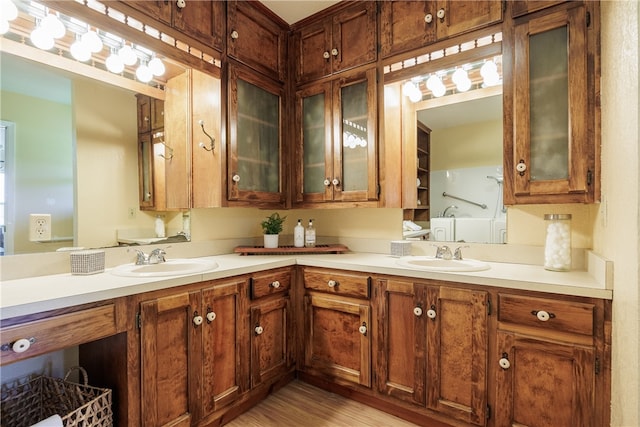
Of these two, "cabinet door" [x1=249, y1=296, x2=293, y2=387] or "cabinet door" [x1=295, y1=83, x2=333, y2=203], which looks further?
"cabinet door" [x1=295, y1=83, x2=333, y2=203]

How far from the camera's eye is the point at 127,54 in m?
1.80

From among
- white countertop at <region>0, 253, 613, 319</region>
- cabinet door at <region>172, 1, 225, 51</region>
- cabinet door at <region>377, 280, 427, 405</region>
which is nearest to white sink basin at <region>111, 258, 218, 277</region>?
white countertop at <region>0, 253, 613, 319</region>

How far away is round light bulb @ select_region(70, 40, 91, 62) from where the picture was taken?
166 centimetres

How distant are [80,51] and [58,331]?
1444 millimetres

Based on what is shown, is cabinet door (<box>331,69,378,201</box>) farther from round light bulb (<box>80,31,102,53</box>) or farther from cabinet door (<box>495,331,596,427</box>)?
round light bulb (<box>80,31,102,53</box>)

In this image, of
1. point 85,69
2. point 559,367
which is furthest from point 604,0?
point 85,69

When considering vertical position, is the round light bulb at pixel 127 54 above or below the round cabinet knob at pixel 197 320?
above

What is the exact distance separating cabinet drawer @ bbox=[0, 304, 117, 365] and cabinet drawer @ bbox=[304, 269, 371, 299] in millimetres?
1140

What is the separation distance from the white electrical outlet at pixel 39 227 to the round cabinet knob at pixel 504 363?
2.28 meters

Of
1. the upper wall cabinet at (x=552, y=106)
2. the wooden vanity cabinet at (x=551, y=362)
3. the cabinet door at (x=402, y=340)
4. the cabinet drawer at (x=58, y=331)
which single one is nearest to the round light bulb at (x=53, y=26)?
the cabinet drawer at (x=58, y=331)

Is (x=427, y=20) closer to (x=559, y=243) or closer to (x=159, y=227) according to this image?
(x=559, y=243)

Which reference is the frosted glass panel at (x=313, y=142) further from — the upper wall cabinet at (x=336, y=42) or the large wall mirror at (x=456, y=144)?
the large wall mirror at (x=456, y=144)

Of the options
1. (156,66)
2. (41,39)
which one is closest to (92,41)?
(41,39)

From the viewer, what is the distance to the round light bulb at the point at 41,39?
5.02ft
